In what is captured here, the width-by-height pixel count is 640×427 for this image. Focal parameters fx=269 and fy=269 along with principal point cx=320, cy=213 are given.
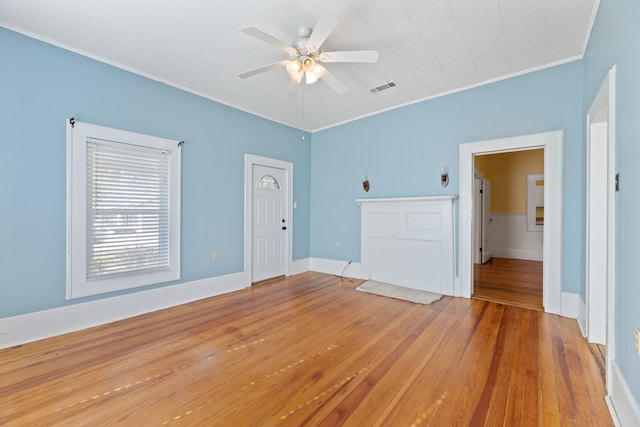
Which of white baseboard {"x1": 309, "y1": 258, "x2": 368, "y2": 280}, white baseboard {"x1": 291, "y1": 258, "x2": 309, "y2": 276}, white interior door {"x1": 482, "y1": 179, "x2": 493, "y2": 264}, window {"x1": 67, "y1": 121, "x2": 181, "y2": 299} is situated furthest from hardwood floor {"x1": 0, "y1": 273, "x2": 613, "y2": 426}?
white interior door {"x1": 482, "y1": 179, "x2": 493, "y2": 264}

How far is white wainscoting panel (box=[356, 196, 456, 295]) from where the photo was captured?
3812 mm

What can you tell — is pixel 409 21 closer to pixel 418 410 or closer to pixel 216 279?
pixel 418 410

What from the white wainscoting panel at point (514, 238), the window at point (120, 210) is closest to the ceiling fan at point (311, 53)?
the window at point (120, 210)

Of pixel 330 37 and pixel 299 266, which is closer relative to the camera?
pixel 330 37

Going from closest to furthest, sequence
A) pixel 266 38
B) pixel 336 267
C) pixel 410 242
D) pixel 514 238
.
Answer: pixel 266 38, pixel 410 242, pixel 336 267, pixel 514 238

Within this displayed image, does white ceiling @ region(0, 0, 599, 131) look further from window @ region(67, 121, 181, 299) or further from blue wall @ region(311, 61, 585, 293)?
window @ region(67, 121, 181, 299)

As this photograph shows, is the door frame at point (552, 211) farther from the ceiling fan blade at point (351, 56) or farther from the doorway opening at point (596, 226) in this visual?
the ceiling fan blade at point (351, 56)

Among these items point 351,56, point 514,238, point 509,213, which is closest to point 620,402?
point 351,56

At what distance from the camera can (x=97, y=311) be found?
2.89 m

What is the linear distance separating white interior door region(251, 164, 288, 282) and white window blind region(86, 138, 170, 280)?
4.67ft

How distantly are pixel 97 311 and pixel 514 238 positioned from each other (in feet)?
25.8

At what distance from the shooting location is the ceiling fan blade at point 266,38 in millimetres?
1979

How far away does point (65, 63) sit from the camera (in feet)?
8.91

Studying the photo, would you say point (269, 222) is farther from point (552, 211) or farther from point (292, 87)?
point (552, 211)
